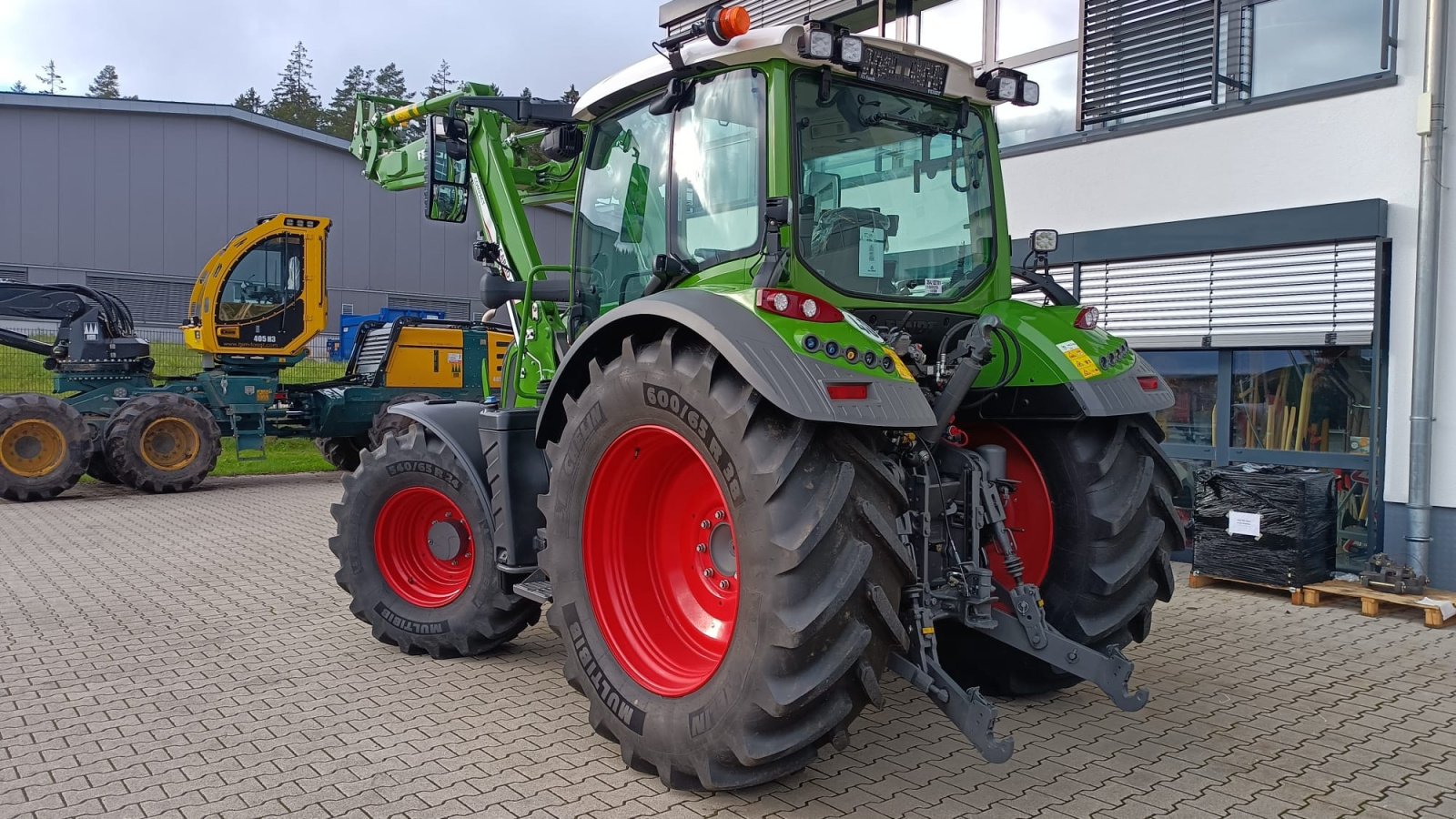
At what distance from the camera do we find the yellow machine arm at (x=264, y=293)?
13430 millimetres

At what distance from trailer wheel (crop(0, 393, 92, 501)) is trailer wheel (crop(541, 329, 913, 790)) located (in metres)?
9.66

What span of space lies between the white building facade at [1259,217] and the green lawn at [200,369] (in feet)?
Result: 34.4

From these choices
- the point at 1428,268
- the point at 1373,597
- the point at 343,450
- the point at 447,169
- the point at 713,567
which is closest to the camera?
the point at 713,567

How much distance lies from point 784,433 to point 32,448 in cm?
1115

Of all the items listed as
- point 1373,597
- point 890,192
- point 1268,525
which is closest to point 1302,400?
point 1268,525

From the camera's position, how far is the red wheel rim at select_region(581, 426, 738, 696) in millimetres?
3830

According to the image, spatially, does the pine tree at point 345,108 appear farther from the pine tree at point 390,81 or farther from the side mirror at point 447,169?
the side mirror at point 447,169

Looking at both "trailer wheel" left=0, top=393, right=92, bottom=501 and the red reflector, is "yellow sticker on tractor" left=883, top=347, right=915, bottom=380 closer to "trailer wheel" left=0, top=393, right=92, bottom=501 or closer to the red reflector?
the red reflector

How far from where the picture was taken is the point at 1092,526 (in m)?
4.28

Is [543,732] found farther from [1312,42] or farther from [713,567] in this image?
[1312,42]

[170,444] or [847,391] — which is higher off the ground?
[847,391]

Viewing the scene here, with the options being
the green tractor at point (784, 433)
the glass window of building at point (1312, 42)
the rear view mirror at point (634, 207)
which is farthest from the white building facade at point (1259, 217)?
the rear view mirror at point (634, 207)

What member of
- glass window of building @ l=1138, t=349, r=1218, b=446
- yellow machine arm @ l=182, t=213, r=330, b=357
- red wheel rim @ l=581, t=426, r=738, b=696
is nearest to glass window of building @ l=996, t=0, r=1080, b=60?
glass window of building @ l=1138, t=349, r=1218, b=446

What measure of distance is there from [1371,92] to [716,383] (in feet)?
19.9
